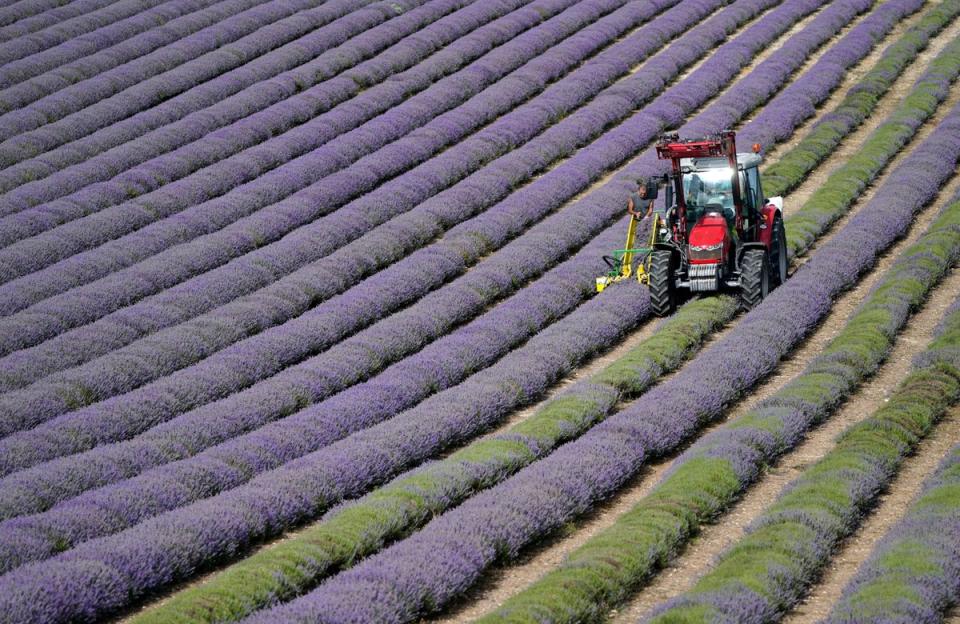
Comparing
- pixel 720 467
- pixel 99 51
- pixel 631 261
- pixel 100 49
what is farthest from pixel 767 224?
pixel 100 49

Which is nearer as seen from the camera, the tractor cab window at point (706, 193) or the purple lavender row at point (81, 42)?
the tractor cab window at point (706, 193)

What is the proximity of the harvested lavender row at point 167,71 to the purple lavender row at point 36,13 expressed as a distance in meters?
2.98

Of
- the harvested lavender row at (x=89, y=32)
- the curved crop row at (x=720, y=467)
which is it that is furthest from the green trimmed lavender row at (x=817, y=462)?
the harvested lavender row at (x=89, y=32)

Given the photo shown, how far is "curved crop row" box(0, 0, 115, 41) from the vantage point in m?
31.5

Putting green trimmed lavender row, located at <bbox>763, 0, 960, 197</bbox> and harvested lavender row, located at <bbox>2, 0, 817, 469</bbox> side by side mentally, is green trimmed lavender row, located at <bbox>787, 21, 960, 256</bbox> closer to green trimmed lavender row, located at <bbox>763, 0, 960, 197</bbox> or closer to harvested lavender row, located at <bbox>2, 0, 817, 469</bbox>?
green trimmed lavender row, located at <bbox>763, 0, 960, 197</bbox>

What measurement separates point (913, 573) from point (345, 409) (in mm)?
6597

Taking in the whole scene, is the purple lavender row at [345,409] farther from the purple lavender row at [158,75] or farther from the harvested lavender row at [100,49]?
the harvested lavender row at [100,49]

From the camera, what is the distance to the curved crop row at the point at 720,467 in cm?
962

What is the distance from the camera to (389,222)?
71.5 ft

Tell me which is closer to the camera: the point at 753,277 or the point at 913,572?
the point at 913,572

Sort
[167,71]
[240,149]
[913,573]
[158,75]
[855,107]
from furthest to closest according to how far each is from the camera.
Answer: [167,71]
[158,75]
[855,107]
[240,149]
[913,573]

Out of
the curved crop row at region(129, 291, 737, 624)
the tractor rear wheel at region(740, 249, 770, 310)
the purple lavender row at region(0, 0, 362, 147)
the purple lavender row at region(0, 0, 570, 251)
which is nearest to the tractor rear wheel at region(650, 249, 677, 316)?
the tractor rear wheel at region(740, 249, 770, 310)

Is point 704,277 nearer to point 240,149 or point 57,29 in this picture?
point 240,149

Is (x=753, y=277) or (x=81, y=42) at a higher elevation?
(x=81, y=42)
